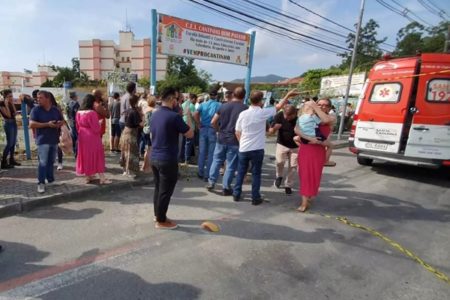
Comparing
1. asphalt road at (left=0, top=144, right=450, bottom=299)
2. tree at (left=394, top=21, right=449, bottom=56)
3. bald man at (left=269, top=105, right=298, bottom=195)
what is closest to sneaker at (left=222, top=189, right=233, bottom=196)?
asphalt road at (left=0, top=144, right=450, bottom=299)

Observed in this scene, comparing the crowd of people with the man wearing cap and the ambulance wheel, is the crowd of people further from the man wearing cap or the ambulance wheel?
the ambulance wheel

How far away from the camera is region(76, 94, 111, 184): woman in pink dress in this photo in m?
5.11

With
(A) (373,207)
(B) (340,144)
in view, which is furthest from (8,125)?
(B) (340,144)

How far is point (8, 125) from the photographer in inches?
245

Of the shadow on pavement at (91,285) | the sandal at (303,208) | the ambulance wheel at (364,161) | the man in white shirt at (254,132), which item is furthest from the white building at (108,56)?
the shadow on pavement at (91,285)

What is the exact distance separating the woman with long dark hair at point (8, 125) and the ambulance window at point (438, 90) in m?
8.57

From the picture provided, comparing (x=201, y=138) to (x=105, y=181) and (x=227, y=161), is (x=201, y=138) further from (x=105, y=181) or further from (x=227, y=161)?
(x=105, y=181)

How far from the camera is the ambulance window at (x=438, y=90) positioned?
655cm

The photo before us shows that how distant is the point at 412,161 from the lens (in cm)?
679

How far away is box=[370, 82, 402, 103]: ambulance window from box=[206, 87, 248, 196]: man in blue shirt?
394 centimetres

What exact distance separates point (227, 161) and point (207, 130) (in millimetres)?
1041

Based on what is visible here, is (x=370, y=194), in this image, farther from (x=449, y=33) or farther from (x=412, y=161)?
(x=449, y=33)

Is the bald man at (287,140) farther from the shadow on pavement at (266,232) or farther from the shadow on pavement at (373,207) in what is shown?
the shadow on pavement at (266,232)

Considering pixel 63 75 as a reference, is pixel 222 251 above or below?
below
